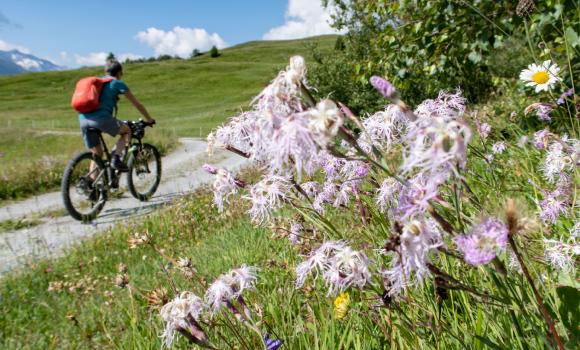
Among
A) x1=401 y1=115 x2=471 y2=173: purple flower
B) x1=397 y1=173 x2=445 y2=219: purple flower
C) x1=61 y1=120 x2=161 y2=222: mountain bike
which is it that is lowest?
x1=61 y1=120 x2=161 y2=222: mountain bike

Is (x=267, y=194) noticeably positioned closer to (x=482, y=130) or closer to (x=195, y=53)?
(x=482, y=130)

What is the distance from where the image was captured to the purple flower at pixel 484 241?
813 millimetres

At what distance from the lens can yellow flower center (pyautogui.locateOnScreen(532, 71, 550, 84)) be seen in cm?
307

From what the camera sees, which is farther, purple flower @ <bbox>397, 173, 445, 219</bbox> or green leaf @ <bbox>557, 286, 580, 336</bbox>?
green leaf @ <bbox>557, 286, 580, 336</bbox>

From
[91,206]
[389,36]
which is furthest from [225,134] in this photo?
[91,206]

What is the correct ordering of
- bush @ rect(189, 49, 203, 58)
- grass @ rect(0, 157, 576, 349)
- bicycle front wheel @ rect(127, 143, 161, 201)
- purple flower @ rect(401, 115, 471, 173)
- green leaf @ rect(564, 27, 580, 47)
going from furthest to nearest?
bush @ rect(189, 49, 203, 58) → bicycle front wheel @ rect(127, 143, 161, 201) → green leaf @ rect(564, 27, 580, 47) → grass @ rect(0, 157, 576, 349) → purple flower @ rect(401, 115, 471, 173)

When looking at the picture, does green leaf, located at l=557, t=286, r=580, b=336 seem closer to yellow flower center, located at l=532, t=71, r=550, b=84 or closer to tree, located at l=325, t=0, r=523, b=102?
yellow flower center, located at l=532, t=71, r=550, b=84

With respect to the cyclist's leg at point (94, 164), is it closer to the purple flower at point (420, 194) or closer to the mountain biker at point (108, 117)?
the mountain biker at point (108, 117)

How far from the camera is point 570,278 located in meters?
1.54

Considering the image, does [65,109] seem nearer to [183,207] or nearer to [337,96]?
[337,96]

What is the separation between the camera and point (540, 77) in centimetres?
308

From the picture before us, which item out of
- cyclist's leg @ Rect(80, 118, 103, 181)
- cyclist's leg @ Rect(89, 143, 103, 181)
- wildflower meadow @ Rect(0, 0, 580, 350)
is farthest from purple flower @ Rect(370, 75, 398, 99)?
cyclist's leg @ Rect(89, 143, 103, 181)

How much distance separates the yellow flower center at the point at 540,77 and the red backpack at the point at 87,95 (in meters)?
6.99

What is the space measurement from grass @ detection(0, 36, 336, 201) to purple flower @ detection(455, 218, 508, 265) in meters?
12.1
